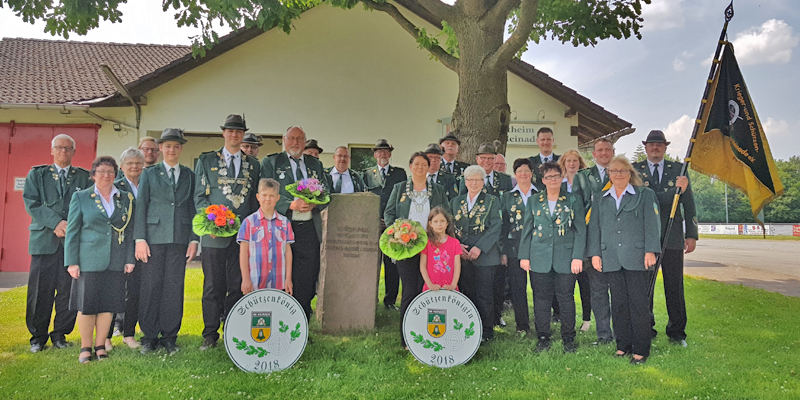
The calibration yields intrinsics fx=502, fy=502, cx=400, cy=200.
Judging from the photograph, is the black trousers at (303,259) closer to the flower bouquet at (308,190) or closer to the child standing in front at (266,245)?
the flower bouquet at (308,190)

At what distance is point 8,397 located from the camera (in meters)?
3.94

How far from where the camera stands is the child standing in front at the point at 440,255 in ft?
17.0

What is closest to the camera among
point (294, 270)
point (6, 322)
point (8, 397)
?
point (8, 397)

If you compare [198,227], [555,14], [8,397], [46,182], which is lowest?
[8,397]

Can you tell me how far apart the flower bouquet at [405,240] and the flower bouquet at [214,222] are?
5.13 ft

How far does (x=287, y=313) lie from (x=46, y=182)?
10.0ft

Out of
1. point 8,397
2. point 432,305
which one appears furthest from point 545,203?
point 8,397

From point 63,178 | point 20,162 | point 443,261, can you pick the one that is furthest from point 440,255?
point 20,162

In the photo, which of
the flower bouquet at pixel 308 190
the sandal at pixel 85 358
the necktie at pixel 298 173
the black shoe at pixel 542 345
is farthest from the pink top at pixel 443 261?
the sandal at pixel 85 358

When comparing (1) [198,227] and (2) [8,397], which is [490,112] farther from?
(2) [8,397]

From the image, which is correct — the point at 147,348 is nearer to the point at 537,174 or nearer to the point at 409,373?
the point at 409,373

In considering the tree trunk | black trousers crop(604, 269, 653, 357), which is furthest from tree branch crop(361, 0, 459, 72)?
black trousers crop(604, 269, 653, 357)

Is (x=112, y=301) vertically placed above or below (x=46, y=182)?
below

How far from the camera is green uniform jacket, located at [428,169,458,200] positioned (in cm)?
650
